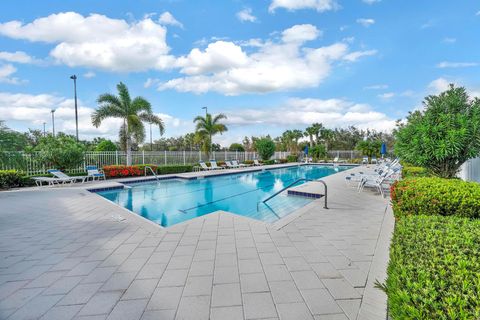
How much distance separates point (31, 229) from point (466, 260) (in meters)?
6.18

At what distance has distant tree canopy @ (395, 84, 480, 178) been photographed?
4.97 metres

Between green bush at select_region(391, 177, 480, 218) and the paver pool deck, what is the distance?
675 mm

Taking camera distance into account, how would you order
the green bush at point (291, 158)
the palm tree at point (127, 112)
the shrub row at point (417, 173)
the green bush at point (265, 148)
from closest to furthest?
the shrub row at point (417, 173)
the palm tree at point (127, 112)
the green bush at point (265, 148)
the green bush at point (291, 158)

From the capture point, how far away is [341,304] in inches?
82.7

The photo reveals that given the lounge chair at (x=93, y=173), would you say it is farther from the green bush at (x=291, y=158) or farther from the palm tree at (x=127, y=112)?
the green bush at (x=291, y=158)

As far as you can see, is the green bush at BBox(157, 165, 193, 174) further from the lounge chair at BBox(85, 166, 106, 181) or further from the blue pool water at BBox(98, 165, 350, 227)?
the lounge chair at BBox(85, 166, 106, 181)

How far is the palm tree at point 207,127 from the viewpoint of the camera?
20.3 meters

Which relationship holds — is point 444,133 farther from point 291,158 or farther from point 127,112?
point 291,158

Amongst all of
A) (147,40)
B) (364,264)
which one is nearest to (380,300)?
(364,264)

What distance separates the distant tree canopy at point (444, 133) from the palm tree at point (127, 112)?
14.2 meters

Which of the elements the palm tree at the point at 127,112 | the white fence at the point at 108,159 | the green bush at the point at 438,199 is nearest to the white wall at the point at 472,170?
the green bush at the point at 438,199

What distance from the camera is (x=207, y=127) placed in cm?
2030

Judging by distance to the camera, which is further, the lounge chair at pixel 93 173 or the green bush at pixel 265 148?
the green bush at pixel 265 148

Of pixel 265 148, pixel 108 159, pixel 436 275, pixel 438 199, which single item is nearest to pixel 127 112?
pixel 108 159
